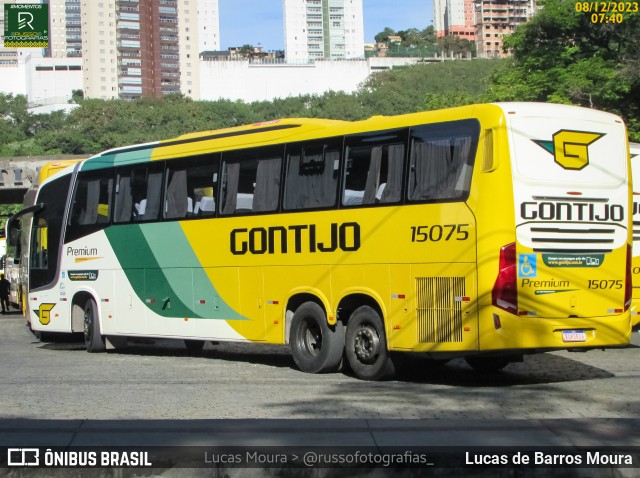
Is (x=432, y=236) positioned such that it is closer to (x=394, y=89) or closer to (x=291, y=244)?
(x=291, y=244)

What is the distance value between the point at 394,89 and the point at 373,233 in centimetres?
15476

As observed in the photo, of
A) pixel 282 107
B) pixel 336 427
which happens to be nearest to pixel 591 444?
pixel 336 427

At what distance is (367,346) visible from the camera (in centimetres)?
1455

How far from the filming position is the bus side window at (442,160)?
13.0 metres

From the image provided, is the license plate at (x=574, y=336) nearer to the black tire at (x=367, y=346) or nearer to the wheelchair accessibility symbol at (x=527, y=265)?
the wheelchair accessibility symbol at (x=527, y=265)

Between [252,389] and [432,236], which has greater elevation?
[432,236]

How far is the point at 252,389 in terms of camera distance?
13.4 metres

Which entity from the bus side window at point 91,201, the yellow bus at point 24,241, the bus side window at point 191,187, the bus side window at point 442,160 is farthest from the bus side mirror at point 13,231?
the bus side window at point 442,160

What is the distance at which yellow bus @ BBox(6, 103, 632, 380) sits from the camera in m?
12.7

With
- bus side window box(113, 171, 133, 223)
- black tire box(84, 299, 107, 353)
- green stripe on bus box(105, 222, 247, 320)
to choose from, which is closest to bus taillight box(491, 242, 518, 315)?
green stripe on bus box(105, 222, 247, 320)

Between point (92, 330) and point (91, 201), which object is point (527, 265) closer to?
point (91, 201)

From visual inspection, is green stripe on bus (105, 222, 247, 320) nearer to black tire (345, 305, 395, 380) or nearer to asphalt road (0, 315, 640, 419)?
asphalt road (0, 315, 640, 419)

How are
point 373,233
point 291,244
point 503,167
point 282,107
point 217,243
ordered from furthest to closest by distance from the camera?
point 282,107
point 217,243
point 291,244
point 373,233
point 503,167

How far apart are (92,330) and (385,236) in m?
8.51
